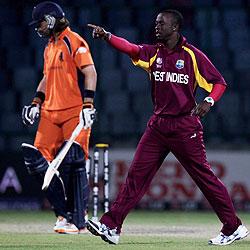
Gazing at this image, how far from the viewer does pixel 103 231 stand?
30.0 ft

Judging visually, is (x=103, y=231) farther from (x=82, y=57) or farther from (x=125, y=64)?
(x=125, y=64)

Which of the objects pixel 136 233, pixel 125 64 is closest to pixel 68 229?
pixel 136 233

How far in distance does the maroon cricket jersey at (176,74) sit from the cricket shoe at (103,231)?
111cm

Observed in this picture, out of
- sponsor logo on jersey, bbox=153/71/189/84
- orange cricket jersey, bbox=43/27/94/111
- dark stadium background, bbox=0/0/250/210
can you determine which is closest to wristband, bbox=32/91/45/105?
orange cricket jersey, bbox=43/27/94/111

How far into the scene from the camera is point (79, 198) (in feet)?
35.3

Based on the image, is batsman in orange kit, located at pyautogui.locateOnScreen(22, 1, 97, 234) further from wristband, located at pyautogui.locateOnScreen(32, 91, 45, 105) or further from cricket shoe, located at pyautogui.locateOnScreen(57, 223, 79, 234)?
wristband, located at pyautogui.locateOnScreen(32, 91, 45, 105)

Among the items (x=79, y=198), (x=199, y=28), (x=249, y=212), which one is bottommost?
(x=249, y=212)

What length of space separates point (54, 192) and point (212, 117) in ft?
18.0

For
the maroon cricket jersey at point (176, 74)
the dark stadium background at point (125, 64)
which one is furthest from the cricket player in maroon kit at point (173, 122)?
the dark stadium background at point (125, 64)

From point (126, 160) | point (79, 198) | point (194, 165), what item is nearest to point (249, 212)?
point (126, 160)

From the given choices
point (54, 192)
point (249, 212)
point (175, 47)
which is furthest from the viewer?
point (249, 212)

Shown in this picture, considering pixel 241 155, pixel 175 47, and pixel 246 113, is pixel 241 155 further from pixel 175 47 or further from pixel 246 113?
pixel 175 47

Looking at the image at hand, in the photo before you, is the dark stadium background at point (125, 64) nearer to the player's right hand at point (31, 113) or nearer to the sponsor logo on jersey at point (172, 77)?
the player's right hand at point (31, 113)

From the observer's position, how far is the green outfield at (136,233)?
9.12m
